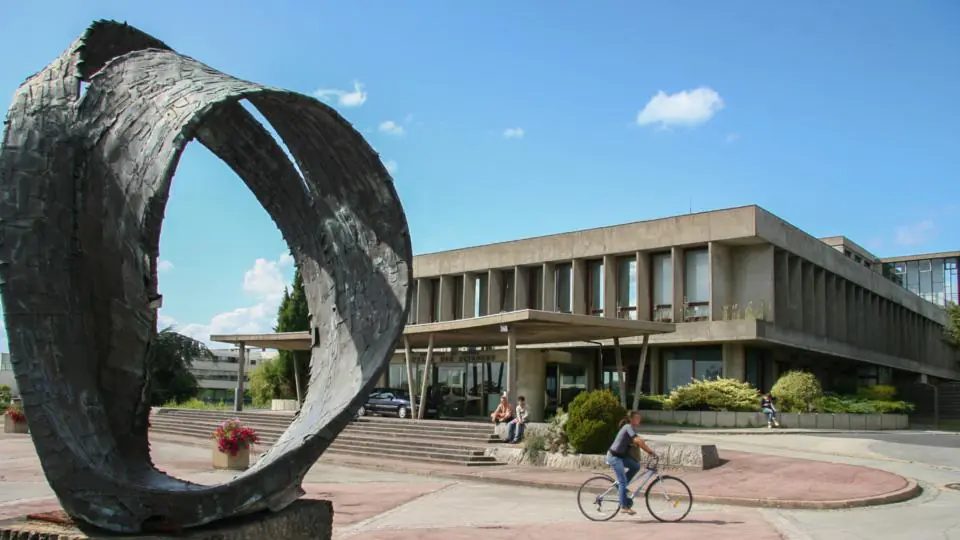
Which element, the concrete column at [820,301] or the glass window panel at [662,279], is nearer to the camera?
the glass window panel at [662,279]

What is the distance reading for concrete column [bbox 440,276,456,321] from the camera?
51031 mm

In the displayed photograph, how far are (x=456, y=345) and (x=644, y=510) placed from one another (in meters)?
21.7

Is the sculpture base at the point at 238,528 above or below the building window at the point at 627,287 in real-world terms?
below

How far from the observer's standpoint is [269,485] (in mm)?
7336

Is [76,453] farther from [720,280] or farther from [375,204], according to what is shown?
[720,280]

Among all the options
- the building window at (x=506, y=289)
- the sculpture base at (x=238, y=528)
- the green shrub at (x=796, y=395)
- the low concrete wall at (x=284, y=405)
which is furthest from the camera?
the building window at (x=506, y=289)

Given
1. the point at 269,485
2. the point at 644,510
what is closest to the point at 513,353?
the point at 644,510

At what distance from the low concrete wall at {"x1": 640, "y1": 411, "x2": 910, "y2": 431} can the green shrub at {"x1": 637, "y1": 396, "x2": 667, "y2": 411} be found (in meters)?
0.53

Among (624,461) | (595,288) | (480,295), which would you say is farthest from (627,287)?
(624,461)

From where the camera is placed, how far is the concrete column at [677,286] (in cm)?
3969

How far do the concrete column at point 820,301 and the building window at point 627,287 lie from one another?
32.0ft

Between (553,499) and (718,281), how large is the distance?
24988mm

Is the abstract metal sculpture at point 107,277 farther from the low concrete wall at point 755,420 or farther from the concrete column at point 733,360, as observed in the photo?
the concrete column at point 733,360

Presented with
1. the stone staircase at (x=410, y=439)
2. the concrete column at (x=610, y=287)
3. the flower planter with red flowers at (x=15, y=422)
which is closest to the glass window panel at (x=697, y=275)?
the concrete column at (x=610, y=287)
